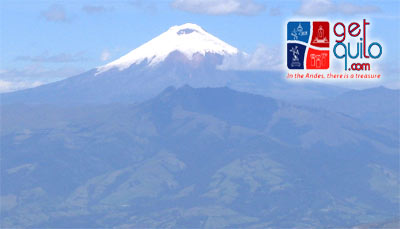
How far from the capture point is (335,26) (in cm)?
18262

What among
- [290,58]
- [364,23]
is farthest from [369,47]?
[290,58]

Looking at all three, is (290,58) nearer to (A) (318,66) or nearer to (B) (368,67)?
(A) (318,66)

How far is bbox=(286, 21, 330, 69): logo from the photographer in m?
187

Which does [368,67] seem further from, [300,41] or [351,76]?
[300,41]

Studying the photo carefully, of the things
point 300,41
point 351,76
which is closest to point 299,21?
point 300,41

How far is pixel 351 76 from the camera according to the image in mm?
199750

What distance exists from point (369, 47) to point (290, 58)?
56.1ft

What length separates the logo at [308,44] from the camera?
614ft

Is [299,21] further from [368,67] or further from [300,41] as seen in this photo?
[368,67]

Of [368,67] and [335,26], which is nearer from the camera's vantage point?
[335,26]

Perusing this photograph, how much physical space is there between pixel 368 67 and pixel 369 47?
5.53m

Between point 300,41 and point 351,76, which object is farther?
point 351,76

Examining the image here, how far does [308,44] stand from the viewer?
187875 mm

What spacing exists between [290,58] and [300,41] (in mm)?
4778
